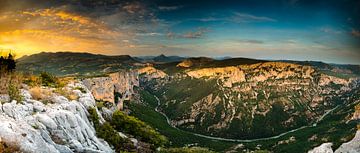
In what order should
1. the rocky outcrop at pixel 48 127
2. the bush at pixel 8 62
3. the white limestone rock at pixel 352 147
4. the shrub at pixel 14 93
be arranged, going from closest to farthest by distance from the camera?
the rocky outcrop at pixel 48 127 < the shrub at pixel 14 93 < the bush at pixel 8 62 < the white limestone rock at pixel 352 147

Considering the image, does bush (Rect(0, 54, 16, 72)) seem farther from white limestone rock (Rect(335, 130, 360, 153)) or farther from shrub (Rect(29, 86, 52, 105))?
white limestone rock (Rect(335, 130, 360, 153))

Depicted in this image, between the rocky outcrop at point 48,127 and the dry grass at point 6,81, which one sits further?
the dry grass at point 6,81

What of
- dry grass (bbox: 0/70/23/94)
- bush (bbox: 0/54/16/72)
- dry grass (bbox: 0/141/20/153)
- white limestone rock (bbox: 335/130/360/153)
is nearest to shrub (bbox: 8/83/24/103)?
dry grass (bbox: 0/70/23/94)

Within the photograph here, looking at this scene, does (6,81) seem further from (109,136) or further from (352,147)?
(352,147)

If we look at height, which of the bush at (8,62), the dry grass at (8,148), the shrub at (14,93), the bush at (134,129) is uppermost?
the bush at (8,62)

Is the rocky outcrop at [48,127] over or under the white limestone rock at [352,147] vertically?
over

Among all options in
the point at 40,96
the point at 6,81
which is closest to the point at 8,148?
the point at 6,81

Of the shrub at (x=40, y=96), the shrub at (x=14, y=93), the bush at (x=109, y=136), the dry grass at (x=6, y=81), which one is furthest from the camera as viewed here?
the bush at (x=109, y=136)

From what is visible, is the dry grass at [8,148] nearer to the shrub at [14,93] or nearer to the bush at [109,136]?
the shrub at [14,93]

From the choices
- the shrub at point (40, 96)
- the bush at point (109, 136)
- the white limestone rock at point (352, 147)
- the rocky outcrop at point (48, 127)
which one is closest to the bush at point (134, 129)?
the bush at point (109, 136)
